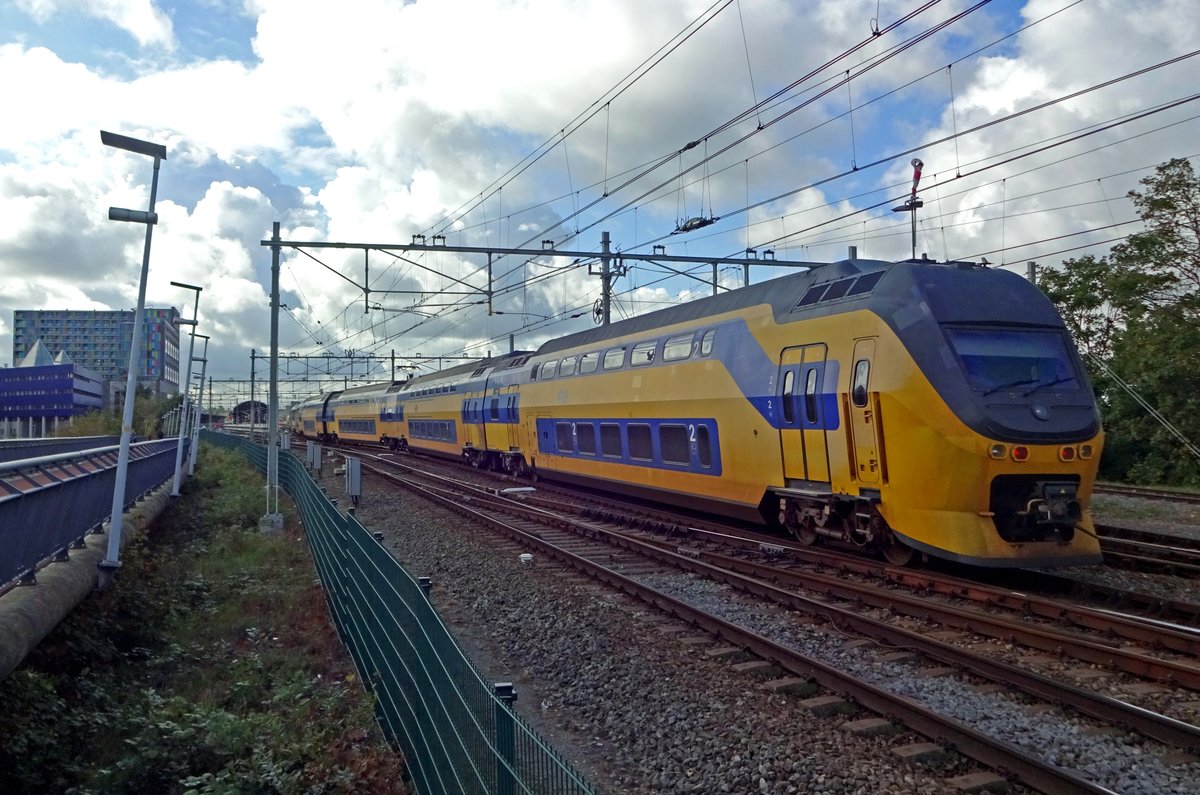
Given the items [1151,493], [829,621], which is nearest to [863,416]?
[829,621]

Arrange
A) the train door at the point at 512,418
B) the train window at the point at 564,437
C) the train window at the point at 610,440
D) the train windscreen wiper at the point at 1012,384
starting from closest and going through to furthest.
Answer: the train windscreen wiper at the point at 1012,384, the train window at the point at 610,440, the train window at the point at 564,437, the train door at the point at 512,418

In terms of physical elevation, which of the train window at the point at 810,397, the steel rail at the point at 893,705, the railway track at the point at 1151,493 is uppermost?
the train window at the point at 810,397

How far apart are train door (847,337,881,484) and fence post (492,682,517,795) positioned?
744cm

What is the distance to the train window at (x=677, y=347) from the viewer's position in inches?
576

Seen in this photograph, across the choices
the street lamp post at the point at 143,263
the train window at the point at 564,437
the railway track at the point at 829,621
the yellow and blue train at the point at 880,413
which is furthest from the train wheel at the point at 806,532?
the street lamp post at the point at 143,263

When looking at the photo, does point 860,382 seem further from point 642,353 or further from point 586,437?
point 586,437

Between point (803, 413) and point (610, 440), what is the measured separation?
6.54 m

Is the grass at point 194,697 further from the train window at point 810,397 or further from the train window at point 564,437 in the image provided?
the train window at point 564,437

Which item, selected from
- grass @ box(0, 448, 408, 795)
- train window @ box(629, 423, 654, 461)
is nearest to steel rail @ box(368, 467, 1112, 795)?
grass @ box(0, 448, 408, 795)

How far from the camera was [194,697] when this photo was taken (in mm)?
8391

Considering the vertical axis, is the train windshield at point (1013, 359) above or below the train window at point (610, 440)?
above

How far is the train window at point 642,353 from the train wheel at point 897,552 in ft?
20.5

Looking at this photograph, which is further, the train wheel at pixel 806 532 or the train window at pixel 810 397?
the train wheel at pixel 806 532

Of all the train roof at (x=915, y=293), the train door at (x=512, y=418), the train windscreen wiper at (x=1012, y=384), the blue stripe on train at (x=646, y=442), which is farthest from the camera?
the train door at (x=512, y=418)
